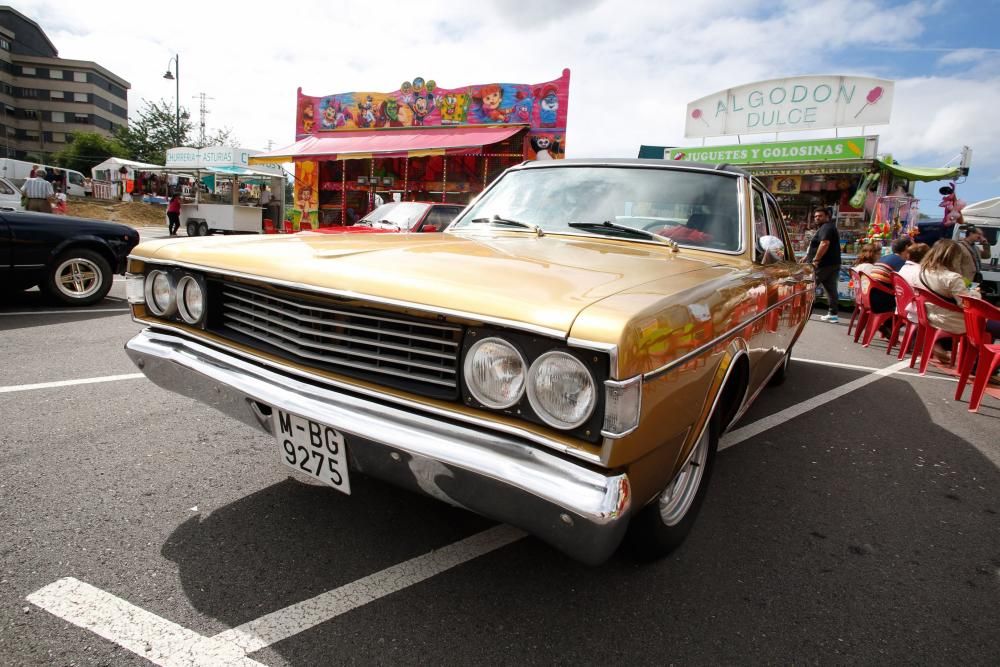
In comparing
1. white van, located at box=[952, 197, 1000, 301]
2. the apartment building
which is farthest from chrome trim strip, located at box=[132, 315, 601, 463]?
the apartment building

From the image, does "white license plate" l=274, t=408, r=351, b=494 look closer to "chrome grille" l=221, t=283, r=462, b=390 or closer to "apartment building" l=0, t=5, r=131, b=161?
"chrome grille" l=221, t=283, r=462, b=390

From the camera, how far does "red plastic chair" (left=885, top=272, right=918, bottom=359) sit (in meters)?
5.96

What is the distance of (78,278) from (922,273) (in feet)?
28.0

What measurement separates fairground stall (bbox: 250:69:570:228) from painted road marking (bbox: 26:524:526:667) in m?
14.0

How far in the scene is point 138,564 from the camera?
2.01m

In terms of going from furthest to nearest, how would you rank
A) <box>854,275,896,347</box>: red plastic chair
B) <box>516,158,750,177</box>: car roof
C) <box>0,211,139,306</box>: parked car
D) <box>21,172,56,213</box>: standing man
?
<box>21,172,56,213</box>: standing man, <box>854,275,896,347</box>: red plastic chair, <box>0,211,139,306</box>: parked car, <box>516,158,750,177</box>: car roof

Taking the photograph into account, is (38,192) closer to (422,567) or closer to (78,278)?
(78,278)

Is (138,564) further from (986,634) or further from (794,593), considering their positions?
(986,634)

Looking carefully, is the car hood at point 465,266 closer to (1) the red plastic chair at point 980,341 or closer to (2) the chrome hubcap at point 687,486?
(2) the chrome hubcap at point 687,486

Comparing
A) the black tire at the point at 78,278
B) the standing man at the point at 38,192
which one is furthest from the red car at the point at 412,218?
the standing man at the point at 38,192

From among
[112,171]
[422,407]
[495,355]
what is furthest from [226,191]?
[495,355]

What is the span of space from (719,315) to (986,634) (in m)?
1.32

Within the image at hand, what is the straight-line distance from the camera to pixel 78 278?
6.55 m

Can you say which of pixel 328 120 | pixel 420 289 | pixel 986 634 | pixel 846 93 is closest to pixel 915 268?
pixel 986 634
